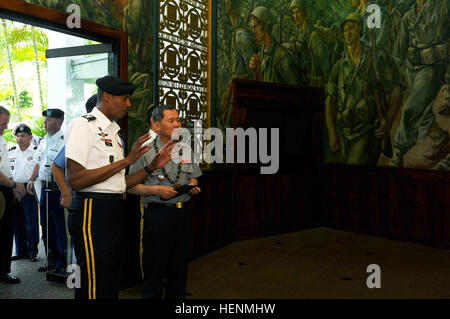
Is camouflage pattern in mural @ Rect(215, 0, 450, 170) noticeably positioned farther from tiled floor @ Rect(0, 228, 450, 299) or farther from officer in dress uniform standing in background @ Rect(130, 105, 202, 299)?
officer in dress uniform standing in background @ Rect(130, 105, 202, 299)

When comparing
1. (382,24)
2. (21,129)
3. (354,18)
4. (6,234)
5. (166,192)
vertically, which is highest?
(354,18)

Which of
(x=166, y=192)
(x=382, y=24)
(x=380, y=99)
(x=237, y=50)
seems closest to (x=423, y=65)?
(x=380, y=99)

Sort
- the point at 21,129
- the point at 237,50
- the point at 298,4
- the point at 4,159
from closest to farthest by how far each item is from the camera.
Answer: the point at 4,159 < the point at 21,129 < the point at 237,50 < the point at 298,4

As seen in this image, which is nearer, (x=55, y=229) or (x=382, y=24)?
(x=55, y=229)

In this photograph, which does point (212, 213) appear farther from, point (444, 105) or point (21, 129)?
point (444, 105)

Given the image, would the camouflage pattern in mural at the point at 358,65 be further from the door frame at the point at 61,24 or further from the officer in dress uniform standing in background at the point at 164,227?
the officer in dress uniform standing in background at the point at 164,227

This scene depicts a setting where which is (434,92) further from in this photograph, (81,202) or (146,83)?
(81,202)

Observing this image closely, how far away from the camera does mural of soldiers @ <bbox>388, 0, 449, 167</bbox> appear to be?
5.83 metres

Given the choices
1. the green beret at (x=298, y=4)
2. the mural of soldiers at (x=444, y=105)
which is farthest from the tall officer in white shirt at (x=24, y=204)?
the mural of soldiers at (x=444, y=105)

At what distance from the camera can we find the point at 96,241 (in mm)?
2279

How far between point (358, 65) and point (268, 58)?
57.8 inches

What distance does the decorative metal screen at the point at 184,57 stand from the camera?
458 centimetres

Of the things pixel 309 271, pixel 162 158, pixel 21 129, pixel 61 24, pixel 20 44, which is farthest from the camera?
pixel 20 44
